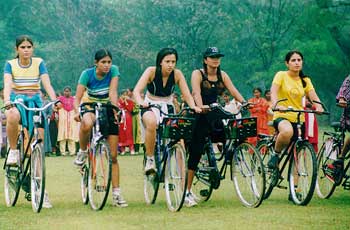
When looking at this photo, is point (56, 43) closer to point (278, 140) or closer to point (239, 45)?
point (239, 45)

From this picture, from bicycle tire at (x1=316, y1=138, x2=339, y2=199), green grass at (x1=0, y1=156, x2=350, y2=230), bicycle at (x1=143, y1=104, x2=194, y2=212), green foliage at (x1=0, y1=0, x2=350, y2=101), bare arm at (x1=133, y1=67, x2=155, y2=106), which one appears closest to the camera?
green grass at (x1=0, y1=156, x2=350, y2=230)

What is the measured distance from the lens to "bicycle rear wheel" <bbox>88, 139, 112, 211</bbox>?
1036 centimetres

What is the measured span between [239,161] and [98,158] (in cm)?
160

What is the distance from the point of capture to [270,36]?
5569 centimetres

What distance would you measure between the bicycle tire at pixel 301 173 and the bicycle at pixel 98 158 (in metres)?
2.10

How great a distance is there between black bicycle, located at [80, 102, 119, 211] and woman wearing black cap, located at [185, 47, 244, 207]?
0.98 metres

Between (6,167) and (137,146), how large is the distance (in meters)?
14.1

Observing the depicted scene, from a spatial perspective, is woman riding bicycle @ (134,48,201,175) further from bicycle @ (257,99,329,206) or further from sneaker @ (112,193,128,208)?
bicycle @ (257,99,329,206)

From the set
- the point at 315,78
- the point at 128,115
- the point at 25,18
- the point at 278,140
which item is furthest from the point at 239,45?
the point at 278,140

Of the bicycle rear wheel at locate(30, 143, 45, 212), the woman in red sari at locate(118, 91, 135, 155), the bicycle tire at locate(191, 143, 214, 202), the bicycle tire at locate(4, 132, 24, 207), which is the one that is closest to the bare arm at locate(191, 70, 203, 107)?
the bicycle tire at locate(191, 143, 214, 202)

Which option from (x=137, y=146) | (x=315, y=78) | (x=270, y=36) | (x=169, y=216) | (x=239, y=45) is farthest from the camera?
(x=239, y=45)

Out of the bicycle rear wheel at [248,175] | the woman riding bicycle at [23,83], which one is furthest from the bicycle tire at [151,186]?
the woman riding bicycle at [23,83]

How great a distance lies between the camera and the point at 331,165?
1180 cm

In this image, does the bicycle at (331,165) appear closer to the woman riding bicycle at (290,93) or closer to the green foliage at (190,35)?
the woman riding bicycle at (290,93)
